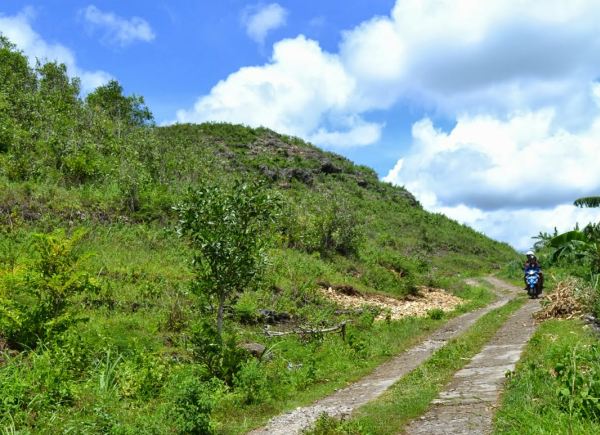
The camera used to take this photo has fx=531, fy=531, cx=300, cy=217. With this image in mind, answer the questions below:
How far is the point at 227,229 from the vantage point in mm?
11828

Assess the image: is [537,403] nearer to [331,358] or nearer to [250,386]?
[250,386]

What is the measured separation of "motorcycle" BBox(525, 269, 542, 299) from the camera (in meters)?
24.5

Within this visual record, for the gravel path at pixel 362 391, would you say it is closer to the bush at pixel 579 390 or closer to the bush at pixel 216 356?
the bush at pixel 216 356

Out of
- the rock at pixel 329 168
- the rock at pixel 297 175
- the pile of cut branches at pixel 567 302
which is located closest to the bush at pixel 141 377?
the pile of cut branches at pixel 567 302

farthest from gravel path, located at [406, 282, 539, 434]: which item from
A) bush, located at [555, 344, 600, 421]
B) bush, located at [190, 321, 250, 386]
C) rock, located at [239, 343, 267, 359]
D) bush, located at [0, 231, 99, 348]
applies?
bush, located at [0, 231, 99, 348]

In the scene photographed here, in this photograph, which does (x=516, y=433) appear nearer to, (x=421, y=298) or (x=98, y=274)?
(x=98, y=274)

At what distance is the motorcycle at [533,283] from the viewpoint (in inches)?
963

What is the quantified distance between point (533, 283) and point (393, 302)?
6.46 m

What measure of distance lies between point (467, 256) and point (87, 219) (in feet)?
129

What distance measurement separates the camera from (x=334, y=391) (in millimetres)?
11258

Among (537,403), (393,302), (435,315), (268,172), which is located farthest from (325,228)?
(268,172)

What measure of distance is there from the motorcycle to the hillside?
8.91 ft

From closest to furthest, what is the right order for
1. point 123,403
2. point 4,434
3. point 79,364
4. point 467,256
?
point 4,434 < point 123,403 < point 79,364 < point 467,256

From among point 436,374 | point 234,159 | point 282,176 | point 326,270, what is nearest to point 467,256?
point 282,176
